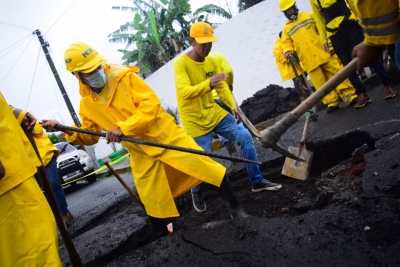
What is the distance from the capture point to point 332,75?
16.4 ft

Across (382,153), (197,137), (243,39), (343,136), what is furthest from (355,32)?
(243,39)

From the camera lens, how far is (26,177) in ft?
6.14

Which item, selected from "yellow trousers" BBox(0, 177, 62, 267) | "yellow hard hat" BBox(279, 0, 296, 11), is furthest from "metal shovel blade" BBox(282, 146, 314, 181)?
"yellow hard hat" BBox(279, 0, 296, 11)

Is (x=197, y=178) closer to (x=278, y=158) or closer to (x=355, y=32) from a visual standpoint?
(x=278, y=158)

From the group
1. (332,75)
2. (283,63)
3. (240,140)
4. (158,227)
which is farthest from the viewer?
(283,63)

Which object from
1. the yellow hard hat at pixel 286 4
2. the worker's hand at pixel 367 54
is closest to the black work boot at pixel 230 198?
the worker's hand at pixel 367 54

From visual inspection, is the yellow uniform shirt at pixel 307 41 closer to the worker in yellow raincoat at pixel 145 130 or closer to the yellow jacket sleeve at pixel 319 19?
the yellow jacket sleeve at pixel 319 19

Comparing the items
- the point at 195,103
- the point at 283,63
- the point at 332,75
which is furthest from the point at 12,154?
the point at 283,63

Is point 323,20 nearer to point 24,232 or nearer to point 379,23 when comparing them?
point 379,23

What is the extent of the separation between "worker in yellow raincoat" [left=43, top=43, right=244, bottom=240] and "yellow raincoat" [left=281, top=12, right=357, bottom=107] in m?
3.14

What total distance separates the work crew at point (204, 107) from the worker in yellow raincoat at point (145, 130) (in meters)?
0.65

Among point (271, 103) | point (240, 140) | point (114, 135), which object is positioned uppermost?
point (114, 135)

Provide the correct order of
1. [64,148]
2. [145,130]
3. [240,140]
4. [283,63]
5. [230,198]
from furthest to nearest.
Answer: [64,148] → [283,63] → [240,140] → [230,198] → [145,130]

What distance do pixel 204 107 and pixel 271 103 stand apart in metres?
4.25
